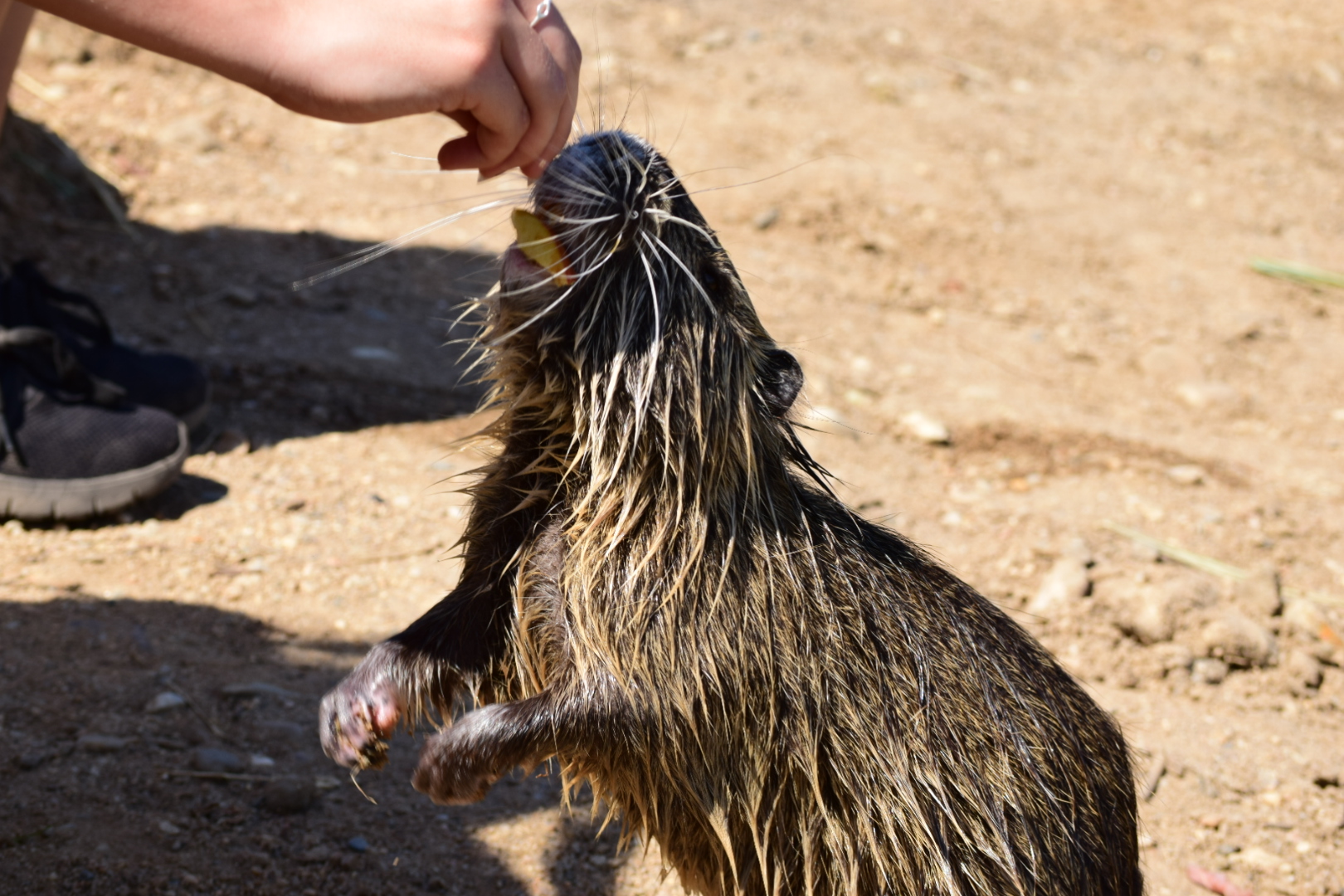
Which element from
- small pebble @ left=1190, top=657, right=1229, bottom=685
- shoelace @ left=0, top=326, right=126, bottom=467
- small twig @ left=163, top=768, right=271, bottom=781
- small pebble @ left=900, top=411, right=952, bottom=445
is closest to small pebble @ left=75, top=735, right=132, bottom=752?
small twig @ left=163, top=768, right=271, bottom=781

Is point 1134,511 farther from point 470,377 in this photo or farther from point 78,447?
point 78,447

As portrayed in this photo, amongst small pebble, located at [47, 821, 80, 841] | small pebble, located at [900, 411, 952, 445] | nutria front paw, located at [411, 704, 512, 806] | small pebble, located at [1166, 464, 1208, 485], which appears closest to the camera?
nutria front paw, located at [411, 704, 512, 806]

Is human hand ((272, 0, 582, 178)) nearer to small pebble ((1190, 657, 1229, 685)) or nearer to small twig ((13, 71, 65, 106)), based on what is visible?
small pebble ((1190, 657, 1229, 685))

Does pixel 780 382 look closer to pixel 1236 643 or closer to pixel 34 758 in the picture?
pixel 34 758

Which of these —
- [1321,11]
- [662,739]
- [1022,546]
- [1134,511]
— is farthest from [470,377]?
[1321,11]


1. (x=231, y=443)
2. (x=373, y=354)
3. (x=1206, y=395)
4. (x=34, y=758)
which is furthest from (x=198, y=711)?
(x=1206, y=395)

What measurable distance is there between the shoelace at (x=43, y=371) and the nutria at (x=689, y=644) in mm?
1786

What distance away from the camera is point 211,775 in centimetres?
235

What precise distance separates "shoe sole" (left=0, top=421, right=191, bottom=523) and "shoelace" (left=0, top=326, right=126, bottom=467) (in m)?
0.12

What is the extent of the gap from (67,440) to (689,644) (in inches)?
84.9

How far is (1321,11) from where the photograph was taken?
28.7 feet

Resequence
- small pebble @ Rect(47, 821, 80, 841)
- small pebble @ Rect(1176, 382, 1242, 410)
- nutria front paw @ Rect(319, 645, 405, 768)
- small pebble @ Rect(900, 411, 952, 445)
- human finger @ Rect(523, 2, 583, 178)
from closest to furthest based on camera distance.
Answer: human finger @ Rect(523, 2, 583, 178), nutria front paw @ Rect(319, 645, 405, 768), small pebble @ Rect(47, 821, 80, 841), small pebble @ Rect(900, 411, 952, 445), small pebble @ Rect(1176, 382, 1242, 410)

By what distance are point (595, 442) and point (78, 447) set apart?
1973 millimetres

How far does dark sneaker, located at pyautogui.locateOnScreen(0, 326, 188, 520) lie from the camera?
302 centimetres
